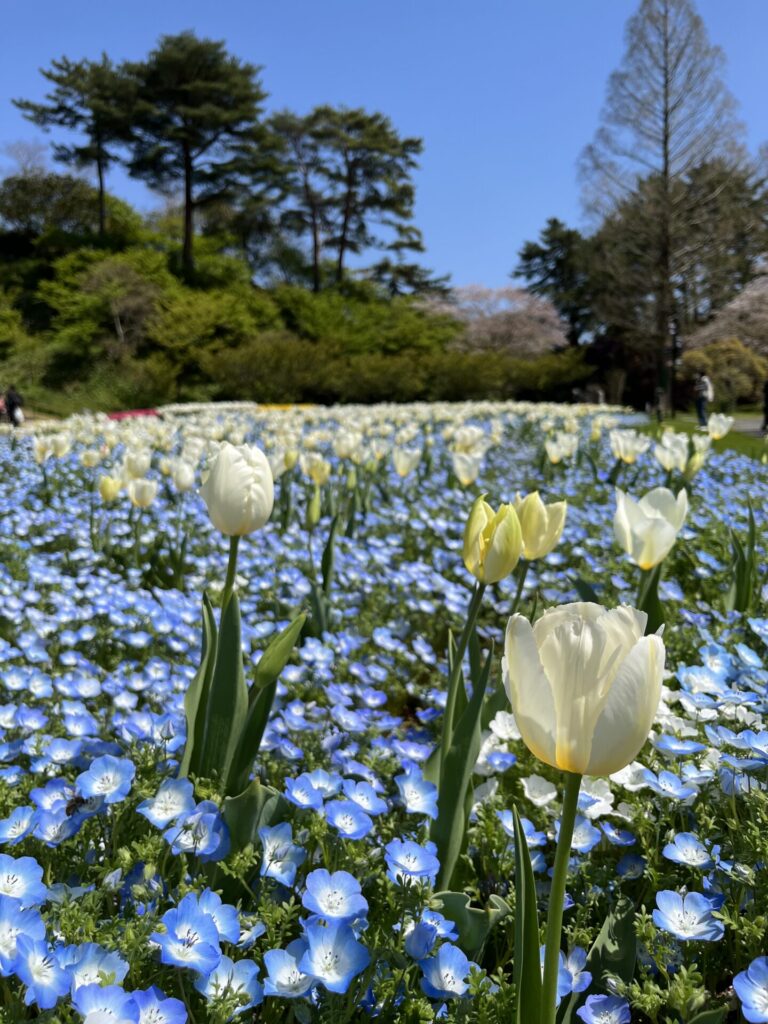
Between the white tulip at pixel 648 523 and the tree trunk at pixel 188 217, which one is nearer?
the white tulip at pixel 648 523

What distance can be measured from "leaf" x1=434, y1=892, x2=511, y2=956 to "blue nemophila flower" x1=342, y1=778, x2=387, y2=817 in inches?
7.2

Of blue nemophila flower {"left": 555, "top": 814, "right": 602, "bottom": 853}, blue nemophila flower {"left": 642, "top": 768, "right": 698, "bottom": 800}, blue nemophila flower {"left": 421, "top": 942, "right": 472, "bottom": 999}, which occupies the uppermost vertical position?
blue nemophila flower {"left": 642, "top": 768, "right": 698, "bottom": 800}

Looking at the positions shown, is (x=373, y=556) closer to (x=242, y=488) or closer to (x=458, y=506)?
(x=458, y=506)

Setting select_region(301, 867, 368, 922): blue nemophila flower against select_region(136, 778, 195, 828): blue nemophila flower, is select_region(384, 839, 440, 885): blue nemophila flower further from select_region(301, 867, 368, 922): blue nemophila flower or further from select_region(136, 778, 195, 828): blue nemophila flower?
select_region(136, 778, 195, 828): blue nemophila flower

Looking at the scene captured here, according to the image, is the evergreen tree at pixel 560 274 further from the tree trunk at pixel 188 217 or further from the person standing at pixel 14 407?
the person standing at pixel 14 407

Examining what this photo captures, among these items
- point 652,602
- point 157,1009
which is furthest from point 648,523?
point 157,1009

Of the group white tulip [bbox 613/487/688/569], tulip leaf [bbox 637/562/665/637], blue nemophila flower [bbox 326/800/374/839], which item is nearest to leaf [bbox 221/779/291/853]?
blue nemophila flower [bbox 326/800/374/839]

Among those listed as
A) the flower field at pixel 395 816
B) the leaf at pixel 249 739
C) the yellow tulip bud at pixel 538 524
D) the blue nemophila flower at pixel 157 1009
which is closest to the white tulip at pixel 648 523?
the flower field at pixel 395 816

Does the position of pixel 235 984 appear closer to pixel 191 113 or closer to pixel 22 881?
pixel 22 881

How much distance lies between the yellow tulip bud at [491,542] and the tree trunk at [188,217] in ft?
96.2

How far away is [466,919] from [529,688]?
0.57 metres

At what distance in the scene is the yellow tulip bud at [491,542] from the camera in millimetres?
1267

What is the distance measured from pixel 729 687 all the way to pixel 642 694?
1.15 meters

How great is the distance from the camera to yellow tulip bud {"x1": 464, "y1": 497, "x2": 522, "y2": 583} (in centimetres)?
127
